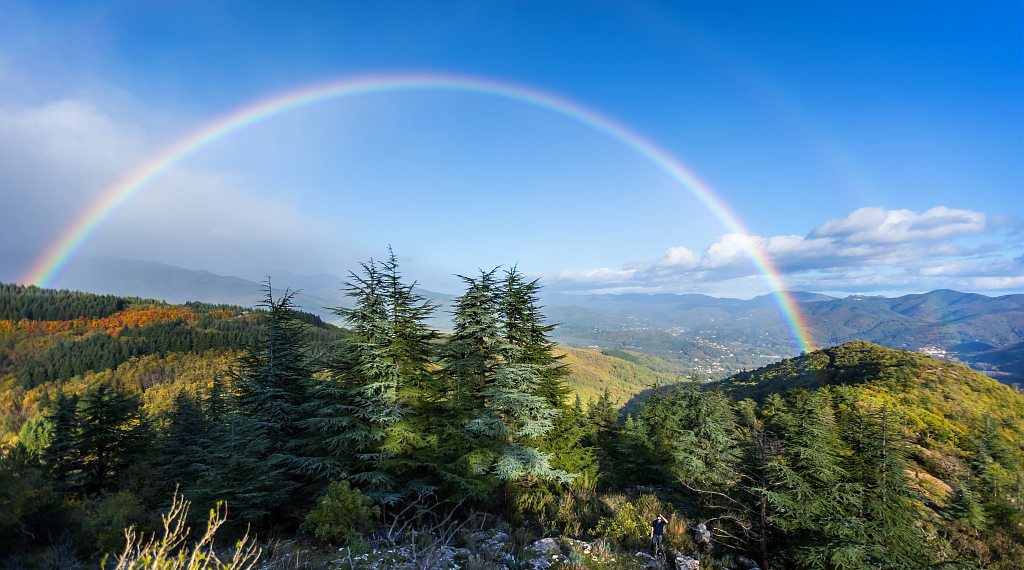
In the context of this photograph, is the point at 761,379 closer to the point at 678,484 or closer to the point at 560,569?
the point at 678,484

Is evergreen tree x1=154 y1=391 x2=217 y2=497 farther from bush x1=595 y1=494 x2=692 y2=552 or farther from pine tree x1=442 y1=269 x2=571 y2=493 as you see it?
bush x1=595 y1=494 x2=692 y2=552

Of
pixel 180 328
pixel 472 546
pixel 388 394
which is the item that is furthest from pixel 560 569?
pixel 180 328

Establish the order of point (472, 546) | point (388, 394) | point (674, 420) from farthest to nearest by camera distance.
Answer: point (674, 420) → point (388, 394) → point (472, 546)

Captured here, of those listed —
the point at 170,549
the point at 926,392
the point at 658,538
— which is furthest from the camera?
the point at 926,392

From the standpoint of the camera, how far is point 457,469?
1365 cm

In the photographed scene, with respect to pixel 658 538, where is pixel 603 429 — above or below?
below

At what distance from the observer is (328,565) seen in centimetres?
810

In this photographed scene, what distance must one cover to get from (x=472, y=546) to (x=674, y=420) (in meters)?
20.5

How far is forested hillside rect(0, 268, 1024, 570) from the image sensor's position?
9586 millimetres

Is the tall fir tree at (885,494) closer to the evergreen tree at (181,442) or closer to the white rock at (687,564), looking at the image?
the white rock at (687,564)

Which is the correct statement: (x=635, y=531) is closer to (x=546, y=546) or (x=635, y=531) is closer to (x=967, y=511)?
(x=546, y=546)

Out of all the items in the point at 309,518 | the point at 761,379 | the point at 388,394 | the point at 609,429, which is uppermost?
the point at 388,394

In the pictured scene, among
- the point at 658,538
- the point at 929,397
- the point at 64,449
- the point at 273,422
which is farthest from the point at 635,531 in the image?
the point at 929,397

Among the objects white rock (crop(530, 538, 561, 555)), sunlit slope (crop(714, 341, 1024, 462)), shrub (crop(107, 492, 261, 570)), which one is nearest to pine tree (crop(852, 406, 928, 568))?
white rock (crop(530, 538, 561, 555))
